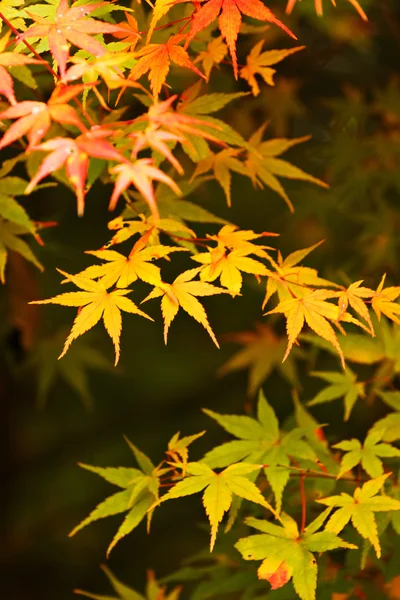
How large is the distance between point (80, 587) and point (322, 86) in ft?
9.91

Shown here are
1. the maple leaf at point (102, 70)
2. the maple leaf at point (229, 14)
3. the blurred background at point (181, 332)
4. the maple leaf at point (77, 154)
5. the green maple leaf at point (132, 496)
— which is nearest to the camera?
the maple leaf at point (77, 154)

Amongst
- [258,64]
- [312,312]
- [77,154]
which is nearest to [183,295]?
[312,312]

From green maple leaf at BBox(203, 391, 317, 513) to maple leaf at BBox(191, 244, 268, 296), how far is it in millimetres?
386

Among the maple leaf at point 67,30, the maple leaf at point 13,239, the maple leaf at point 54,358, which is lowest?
the maple leaf at point 54,358

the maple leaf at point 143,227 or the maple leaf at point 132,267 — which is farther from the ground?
the maple leaf at point 143,227

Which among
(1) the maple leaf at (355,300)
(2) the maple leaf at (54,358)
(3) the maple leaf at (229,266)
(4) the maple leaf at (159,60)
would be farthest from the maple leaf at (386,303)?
(2) the maple leaf at (54,358)

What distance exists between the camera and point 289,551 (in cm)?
148

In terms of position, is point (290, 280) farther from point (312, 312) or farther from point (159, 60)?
point (159, 60)

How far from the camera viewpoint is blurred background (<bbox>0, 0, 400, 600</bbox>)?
9.36 feet

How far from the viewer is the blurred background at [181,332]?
2852mm

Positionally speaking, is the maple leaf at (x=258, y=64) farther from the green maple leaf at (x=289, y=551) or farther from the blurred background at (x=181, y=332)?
the green maple leaf at (x=289, y=551)

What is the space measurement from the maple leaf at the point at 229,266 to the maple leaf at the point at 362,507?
0.49m

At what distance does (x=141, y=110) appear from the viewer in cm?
235

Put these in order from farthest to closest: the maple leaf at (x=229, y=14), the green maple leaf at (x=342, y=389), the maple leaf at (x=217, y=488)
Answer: the green maple leaf at (x=342, y=389) < the maple leaf at (x=217, y=488) < the maple leaf at (x=229, y=14)
